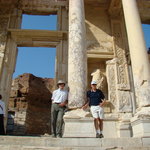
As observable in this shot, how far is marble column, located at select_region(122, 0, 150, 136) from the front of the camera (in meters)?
6.73

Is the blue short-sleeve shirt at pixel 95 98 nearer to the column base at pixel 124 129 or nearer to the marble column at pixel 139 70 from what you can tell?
the marble column at pixel 139 70

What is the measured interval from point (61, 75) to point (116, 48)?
370 centimetres

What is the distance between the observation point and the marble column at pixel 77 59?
750 centimetres

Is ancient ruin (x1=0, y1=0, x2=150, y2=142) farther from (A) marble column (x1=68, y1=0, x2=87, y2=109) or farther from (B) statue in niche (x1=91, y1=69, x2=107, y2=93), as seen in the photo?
(B) statue in niche (x1=91, y1=69, x2=107, y2=93)

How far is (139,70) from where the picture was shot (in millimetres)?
7922

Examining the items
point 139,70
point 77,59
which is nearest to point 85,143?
point 77,59

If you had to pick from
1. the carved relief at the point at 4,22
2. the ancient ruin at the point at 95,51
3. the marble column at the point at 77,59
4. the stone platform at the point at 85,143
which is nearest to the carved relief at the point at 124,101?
the ancient ruin at the point at 95,51

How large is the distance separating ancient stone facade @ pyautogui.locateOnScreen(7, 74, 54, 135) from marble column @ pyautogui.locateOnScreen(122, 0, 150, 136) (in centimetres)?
1273

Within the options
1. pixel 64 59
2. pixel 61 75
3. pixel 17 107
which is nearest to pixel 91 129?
pixel 61 75

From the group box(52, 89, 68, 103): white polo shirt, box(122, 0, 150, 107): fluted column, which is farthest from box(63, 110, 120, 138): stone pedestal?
box(122, 0, 150, 107): fluted column

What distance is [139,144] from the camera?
5660 mm

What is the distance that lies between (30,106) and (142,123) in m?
18.3

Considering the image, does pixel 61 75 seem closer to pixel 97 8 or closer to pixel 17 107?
pixel 97 8

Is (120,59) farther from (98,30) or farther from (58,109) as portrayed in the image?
(58,109)
